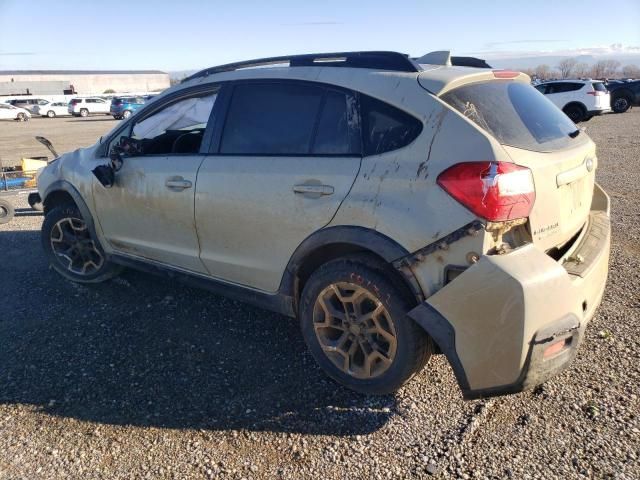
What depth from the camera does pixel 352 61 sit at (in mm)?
3020

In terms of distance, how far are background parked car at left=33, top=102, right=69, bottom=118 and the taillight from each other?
49.7 metres

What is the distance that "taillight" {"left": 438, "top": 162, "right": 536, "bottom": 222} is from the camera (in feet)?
7.69

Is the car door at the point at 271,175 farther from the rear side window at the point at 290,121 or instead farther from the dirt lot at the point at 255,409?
the dirt lot at the point at 255,409

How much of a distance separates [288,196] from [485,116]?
1163mm

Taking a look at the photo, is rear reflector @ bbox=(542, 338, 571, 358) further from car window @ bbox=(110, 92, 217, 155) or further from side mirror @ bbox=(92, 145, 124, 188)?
side mirror @ bbox=(92, 145, 124, 188)

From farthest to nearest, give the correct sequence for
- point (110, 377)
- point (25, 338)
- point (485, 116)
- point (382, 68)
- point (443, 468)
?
point (25, 338) < point (110, 377) < point (382, 68) < point (485, 116) < point (443, 468)

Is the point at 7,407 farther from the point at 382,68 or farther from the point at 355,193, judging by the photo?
the point at 382,68

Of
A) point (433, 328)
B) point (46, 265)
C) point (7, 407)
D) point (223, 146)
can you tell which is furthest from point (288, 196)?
point (46, 265)

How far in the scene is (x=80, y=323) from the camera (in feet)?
13.0

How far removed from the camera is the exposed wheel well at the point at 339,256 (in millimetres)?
2714

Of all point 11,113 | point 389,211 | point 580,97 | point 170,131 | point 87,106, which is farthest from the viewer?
point 87,106

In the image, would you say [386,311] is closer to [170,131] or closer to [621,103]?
[170,131]

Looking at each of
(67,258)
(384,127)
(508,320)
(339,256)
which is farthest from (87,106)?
(508,320)

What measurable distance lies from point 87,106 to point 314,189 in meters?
46.7
